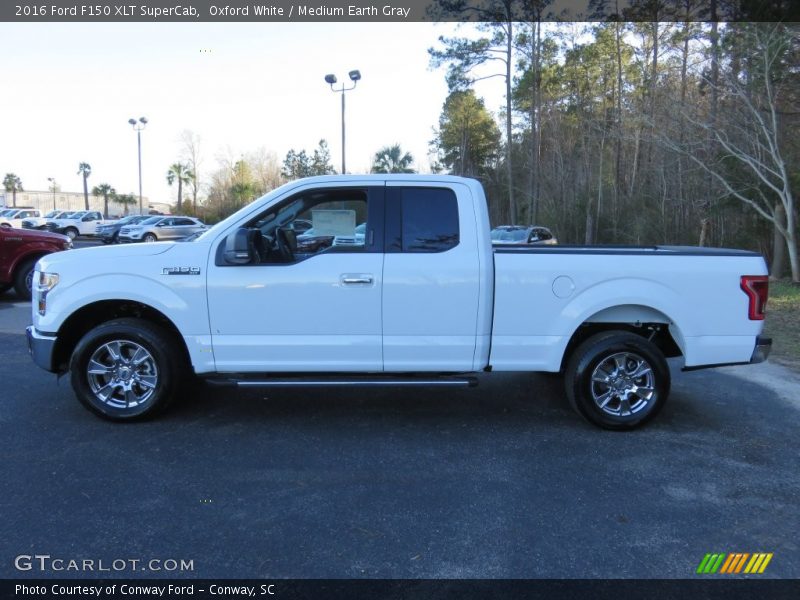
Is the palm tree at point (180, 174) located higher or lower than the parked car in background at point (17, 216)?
higher

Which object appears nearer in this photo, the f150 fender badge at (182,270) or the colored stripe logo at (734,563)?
the colored stripe logo at (734,563)

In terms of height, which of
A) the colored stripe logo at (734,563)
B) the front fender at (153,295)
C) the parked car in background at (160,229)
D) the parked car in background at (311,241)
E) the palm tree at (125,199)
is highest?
the palm tree at (125,199)

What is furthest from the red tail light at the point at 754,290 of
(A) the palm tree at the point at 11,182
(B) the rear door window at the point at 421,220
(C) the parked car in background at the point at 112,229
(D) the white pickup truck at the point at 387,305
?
(A) the palm tree at the point at 11,182

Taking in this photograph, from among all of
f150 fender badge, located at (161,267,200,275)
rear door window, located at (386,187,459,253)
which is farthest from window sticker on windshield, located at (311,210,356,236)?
f150 fender badge, located at (161,267,200,275)

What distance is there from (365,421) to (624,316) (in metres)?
2.39

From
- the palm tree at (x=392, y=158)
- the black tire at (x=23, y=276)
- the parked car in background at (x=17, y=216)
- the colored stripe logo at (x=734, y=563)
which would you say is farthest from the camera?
the palm tree at (x=392, y=158)

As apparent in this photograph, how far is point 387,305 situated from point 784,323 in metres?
8.72

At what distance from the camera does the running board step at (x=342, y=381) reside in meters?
4.70

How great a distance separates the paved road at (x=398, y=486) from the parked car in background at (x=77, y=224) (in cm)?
3452

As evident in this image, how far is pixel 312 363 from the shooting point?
4801 millimetres

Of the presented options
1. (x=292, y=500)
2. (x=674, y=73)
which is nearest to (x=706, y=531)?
(x=292, y=500)

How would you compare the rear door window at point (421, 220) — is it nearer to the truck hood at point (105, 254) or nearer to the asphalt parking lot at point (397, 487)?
the asphalt parking lot at point (397, 487)

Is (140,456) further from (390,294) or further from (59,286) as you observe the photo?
(390,294)
